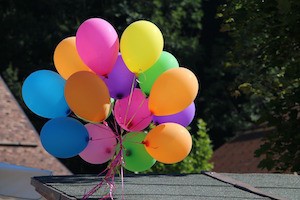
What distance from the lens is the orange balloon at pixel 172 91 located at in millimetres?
7867

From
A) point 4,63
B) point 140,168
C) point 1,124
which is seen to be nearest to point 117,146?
point 140,168

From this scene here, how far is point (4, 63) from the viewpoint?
124 feet

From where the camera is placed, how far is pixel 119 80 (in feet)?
27.1

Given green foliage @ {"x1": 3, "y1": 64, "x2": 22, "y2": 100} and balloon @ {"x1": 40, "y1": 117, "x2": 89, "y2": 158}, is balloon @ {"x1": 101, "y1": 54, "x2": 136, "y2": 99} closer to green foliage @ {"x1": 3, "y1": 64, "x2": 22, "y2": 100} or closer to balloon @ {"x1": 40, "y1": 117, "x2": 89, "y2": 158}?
balloon @ {"x1": 40, "y1": 117, "x2": 89, "y2": 158}

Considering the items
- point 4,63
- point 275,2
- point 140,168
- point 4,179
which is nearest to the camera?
point 140,168

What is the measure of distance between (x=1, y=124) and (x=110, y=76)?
17546 millimetres

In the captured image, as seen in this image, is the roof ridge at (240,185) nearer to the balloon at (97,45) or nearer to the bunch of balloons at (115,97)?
the bunch of balloons at (115,97)

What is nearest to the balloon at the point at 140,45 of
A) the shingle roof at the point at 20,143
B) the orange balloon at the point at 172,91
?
the orange balloon at the point at 172,91

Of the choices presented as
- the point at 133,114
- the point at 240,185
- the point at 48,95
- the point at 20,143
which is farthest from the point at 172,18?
the point at 133,114

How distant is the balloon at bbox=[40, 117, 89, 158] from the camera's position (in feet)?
26.7

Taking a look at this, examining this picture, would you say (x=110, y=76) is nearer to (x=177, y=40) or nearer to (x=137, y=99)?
(x=137, y=99)

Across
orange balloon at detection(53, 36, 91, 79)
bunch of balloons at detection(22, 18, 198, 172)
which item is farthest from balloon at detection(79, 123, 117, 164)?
orange balloon at detection(53, 36, 91, 79)

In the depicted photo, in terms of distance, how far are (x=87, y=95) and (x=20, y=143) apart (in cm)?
1763

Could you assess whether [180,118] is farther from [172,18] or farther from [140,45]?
[172,18]
